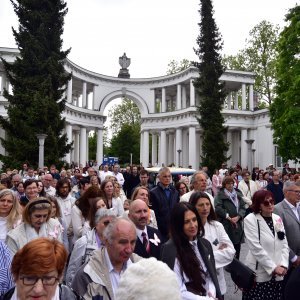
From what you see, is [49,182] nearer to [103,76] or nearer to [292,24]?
[292,24]

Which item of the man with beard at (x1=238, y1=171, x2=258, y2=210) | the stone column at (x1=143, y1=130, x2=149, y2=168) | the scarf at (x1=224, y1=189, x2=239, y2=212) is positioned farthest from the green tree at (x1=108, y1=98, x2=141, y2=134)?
the scarf at (x1=224, y1=189, x2=239, y2=212)

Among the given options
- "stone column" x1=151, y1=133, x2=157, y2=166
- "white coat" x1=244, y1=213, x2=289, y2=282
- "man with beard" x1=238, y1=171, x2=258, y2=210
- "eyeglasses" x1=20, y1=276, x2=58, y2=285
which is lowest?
"white coat" x1=244, y1=213, x2=289, y2=282

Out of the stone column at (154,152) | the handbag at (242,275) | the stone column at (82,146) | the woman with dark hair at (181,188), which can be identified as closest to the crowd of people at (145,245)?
the handbag at (242,275)

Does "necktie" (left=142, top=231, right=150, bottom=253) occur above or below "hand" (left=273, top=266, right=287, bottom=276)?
above

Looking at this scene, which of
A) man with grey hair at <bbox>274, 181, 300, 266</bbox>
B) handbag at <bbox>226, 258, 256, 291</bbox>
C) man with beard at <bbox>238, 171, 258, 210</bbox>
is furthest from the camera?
man with beard at <bbox>238, 171, 258, 210</bbox>

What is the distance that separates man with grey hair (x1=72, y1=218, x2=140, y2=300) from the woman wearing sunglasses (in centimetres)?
216

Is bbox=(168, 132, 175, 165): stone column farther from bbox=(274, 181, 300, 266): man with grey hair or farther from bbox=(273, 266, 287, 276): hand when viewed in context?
bbox=(273, 266, 287, 276): hand

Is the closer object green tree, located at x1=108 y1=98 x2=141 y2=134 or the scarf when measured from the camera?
the scarf

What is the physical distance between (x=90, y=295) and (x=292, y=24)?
88.0ft

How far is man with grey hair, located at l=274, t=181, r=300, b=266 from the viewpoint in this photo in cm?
584

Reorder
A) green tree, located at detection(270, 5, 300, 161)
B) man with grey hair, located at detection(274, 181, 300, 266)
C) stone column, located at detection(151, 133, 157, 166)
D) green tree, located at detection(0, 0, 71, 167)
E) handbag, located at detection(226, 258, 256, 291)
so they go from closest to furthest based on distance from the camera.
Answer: handbag, located at detection(226, 258, 256, 291), man with grey hair, located at detection(274, 181, 300, 266), green tree, located at detection(0, 0, 71, 167), green tree, located at detection(270, 5, 300, 161), stone column, located at detection(151, 133, 157, 166)

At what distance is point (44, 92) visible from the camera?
24094 mm

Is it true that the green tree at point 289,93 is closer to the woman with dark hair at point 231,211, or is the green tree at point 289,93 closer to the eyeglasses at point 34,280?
the woman with dark hair at point 231,211

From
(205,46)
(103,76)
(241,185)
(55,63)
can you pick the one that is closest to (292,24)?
(205,46)
